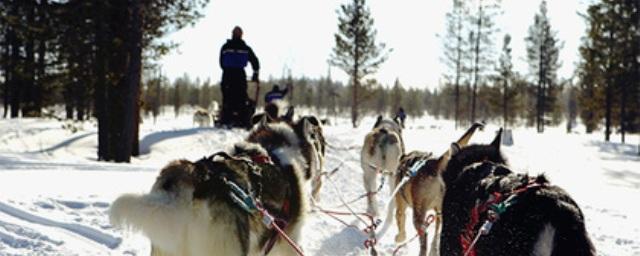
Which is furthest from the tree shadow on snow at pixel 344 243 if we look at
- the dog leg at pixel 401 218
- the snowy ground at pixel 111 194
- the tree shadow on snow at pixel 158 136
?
the tree shadow on snow at pixel 158 136

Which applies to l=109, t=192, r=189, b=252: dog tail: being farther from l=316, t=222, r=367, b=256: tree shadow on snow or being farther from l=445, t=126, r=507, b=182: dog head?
l=316, t=222, r=367, b=256: tree shadow on snow

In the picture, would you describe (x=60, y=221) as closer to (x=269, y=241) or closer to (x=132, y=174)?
(x=269, y=241)

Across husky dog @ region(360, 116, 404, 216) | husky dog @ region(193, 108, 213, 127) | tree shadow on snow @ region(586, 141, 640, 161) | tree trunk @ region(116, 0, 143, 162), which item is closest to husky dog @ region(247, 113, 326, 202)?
husky dog @ region(360, 116, 404, 216)

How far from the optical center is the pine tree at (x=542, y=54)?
144ft

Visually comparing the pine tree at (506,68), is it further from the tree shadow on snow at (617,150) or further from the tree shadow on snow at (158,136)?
the tree shadow on snow at (158,136)

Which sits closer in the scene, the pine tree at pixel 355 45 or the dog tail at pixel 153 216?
the dog tail at pixel 153 216

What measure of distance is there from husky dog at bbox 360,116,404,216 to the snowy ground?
739 millimetres

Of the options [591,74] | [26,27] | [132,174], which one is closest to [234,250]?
[132,174]

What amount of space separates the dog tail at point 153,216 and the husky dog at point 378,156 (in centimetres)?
538

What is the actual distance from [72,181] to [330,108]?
273ft

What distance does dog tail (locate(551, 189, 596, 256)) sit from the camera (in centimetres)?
243

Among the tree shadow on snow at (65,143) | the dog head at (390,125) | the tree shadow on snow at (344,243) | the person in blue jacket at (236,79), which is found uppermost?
the person in blue jacket at (236,79)

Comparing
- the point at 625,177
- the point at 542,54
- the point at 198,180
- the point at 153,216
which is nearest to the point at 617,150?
the point at 625,177

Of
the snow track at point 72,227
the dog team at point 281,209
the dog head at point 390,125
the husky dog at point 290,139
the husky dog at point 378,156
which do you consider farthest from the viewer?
the dog head at point 390,125
